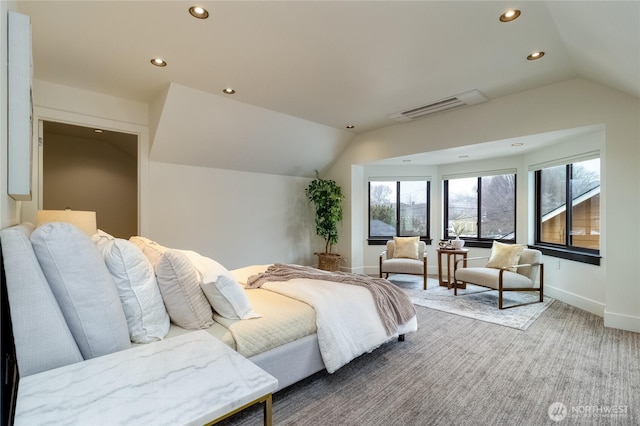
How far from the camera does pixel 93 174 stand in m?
5.36

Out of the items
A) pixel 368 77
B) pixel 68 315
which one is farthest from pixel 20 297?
pixel 368 77

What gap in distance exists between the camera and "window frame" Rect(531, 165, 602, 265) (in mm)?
3826

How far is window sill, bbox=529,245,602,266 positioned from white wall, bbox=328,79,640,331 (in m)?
0.10

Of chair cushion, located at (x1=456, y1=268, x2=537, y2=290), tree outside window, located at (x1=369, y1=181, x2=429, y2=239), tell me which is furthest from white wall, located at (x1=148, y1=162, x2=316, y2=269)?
chair cushion, located at (x1=456, y1=268, x2=537, y2=290)

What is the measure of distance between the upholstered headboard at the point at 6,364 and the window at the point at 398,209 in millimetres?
5533

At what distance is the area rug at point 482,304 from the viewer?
11.5 ft

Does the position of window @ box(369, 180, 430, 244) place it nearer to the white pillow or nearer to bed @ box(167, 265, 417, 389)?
bed @ box(167, 265, 417, 389)

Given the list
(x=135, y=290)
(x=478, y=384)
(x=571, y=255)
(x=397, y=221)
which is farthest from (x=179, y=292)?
(x=397, y=221)

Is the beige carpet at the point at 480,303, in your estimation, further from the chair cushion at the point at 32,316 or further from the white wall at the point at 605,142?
the chair cushion at the point at 32,316

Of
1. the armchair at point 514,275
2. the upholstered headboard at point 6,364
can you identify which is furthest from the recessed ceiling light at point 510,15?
the upholstered headboard at point 6,364

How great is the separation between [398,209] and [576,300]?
321 cm

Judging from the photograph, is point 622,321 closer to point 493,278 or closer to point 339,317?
point 493,278

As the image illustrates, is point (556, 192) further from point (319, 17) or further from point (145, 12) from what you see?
point (145, 12)

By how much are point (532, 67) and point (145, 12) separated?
3586 millimetres
